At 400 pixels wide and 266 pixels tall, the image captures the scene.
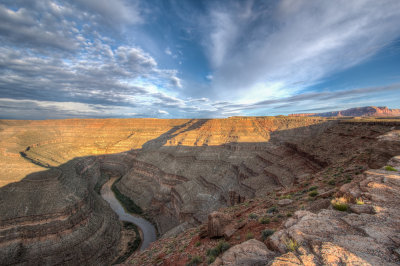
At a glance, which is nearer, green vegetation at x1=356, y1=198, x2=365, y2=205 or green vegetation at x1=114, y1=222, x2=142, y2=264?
green vegetation at x1=356, y1=198, x2=365, y2=205

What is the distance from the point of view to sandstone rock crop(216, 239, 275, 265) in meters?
4.96

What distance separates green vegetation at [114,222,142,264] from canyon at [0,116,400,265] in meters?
1.82

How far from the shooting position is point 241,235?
8.07 metres

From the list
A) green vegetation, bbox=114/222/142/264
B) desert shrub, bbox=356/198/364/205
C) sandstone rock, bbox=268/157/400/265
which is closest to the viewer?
sandstone rock, bbox=268/157/400/265

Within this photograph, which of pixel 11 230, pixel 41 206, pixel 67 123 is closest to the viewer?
pixel 11 230

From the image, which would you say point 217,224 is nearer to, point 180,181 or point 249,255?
point 249,255

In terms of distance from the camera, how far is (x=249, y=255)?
5.25m

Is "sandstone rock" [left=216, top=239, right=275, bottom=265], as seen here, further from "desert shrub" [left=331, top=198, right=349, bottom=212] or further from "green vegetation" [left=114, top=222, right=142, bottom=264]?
"green vegetation" [left=114, top=222, right=142, bottom=264]

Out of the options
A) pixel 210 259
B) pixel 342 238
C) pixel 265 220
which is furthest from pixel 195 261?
pixel 342 238

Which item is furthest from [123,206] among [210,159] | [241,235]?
[241,235]

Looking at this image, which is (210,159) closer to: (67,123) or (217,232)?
(217,232)

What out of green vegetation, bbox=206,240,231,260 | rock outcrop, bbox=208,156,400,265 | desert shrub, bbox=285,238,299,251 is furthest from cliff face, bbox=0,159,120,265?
desert shrub, bbox=285,238,299,251

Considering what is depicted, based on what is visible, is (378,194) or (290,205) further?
(290,205)

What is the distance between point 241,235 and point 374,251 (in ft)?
16.3
